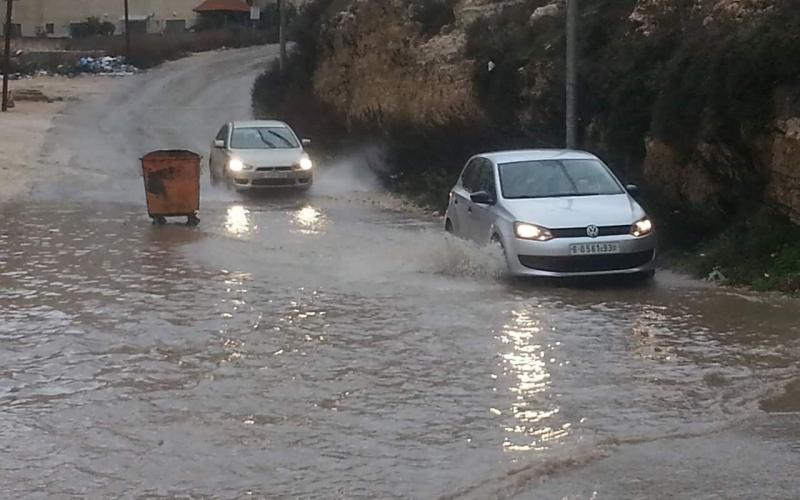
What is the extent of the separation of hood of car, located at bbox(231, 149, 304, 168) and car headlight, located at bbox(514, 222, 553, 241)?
11.9 m

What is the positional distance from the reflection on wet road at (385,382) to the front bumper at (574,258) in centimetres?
23

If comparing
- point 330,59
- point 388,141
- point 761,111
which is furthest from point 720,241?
point 330,59

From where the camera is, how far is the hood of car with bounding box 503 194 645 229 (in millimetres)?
12711

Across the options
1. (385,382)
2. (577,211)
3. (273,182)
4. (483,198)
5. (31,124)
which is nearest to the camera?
(385,382)

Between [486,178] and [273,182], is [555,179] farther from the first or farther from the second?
[273,182]

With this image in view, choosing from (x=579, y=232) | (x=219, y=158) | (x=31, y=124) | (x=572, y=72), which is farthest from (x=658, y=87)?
(x=31, y=124)

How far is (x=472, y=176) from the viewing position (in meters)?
15.0

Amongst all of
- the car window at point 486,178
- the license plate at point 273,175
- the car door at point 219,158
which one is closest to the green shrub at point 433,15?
the car door at point 219,158

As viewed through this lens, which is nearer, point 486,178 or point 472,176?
point 486,178

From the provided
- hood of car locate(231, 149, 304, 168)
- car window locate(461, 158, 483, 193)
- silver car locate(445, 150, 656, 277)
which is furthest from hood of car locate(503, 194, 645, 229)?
hood of car locate(231, 149, 304, 168)

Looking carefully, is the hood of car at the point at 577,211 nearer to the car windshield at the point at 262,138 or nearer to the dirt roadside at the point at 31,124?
the car windshield at the point at 262,138

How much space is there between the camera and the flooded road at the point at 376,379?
679 centimetres

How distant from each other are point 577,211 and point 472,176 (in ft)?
7.68

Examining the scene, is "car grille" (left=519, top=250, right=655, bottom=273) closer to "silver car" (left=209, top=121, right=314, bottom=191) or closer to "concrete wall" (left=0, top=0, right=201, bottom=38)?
"silver car" (left=209, top=121, right=314, bottom=191)
